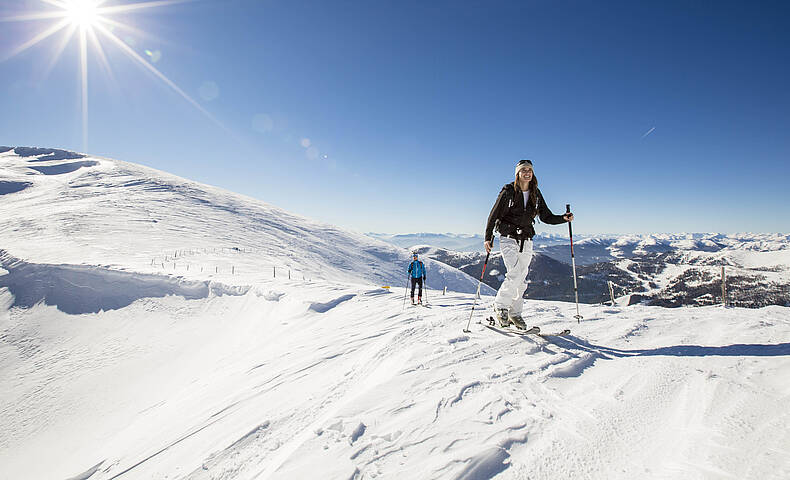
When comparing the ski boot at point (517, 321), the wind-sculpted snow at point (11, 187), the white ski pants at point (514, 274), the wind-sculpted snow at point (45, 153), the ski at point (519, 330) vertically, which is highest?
the wind-sculpted snow at point (45, 153)

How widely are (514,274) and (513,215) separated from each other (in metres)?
1.06

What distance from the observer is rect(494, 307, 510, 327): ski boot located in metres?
5.22

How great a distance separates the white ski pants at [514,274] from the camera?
521 centimetres

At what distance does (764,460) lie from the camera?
6.54 feet

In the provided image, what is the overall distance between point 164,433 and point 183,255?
109ft

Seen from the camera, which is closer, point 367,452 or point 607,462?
point 607,462

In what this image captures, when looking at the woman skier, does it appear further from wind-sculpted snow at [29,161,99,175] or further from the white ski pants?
wind-sculpted snow at [29,161,99,175]

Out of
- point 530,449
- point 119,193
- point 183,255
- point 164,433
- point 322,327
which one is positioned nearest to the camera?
point 530,449

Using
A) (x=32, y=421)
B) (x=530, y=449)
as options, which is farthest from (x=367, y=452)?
(x=32, y=421)

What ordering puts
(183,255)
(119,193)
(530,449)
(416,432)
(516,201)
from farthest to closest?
(119,193) < (183,255) < (516,201) < (416,432) < (530,449)

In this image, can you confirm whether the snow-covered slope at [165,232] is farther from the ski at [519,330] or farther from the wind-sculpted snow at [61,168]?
the ski at [519,330]

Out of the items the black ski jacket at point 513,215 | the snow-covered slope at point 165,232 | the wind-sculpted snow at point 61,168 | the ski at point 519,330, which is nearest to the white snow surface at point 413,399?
the ski at point 519,330

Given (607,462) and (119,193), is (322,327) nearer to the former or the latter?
(607,462)

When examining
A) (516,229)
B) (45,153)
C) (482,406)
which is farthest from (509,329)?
(45,153)
